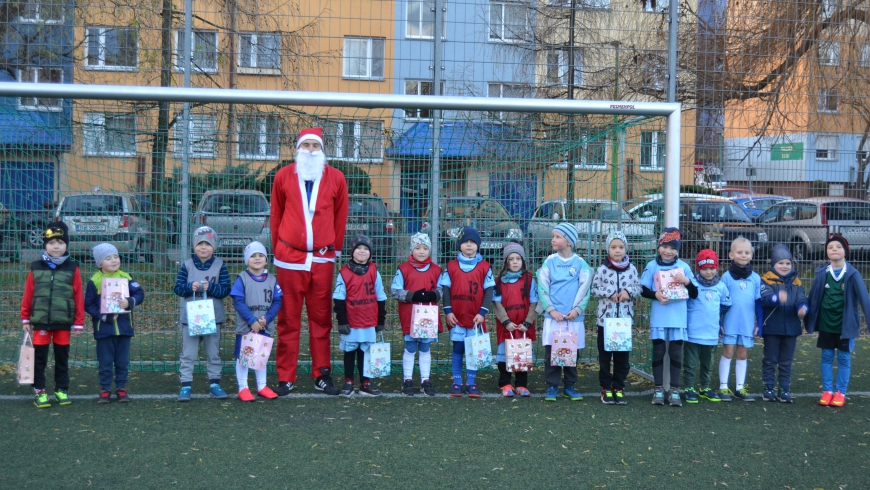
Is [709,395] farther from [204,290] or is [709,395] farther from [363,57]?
[363,57]

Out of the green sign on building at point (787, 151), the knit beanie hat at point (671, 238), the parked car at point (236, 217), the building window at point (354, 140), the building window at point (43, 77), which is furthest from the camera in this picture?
the green sign on building at point (787, 151)

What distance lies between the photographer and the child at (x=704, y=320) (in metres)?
6.64

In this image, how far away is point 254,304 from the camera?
6.62 m

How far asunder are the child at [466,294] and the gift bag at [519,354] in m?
0.35

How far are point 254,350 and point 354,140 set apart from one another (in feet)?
7.55

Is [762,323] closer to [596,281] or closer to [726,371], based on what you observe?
[726,371]

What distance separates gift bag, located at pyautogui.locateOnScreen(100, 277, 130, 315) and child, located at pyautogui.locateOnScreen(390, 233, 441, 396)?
225cm

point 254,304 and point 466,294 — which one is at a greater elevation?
point 466,294

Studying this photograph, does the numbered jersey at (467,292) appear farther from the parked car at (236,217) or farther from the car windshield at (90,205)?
the car windshield at (90,205)

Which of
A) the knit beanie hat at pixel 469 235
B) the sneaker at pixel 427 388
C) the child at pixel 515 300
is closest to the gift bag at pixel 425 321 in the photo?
the sneaker at pixel 427 388

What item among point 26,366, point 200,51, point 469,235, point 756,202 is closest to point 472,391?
point 469,235

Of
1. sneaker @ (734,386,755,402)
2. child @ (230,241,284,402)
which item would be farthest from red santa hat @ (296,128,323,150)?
sneaker @ (734,386,755,402)

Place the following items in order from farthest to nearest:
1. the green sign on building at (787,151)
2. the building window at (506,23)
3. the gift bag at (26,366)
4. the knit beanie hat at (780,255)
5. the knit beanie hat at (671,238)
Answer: the green sign on building at (787,151)
the building window at (506,23)
the knit beanie hat at (780,255)
the knit beanie hat at (671,238)
the gift bag at (26,366)

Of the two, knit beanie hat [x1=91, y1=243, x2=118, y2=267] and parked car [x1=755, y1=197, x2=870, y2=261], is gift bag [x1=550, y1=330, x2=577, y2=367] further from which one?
knit beanie hat [x1=91, y1=243, x2=118, y2=267]
